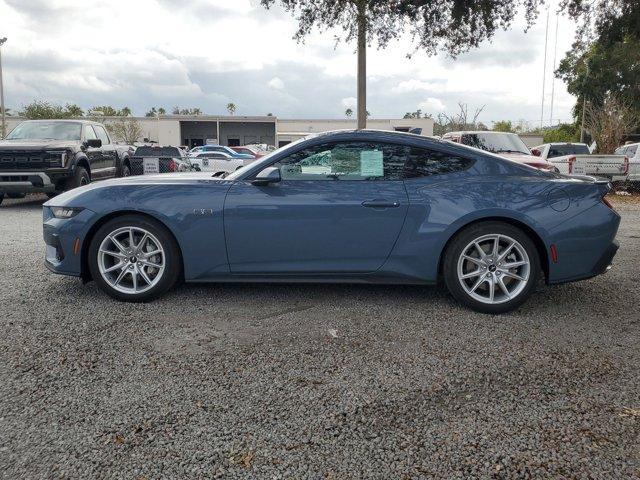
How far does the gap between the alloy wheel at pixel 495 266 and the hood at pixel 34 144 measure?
8.99m

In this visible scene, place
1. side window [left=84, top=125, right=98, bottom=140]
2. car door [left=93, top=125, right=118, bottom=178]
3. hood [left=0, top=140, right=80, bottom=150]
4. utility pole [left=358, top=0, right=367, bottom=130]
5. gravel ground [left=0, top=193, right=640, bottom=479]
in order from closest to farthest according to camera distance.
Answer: gravel ground [left=0, top=193, right=640, bottom=479], hood [left=0, top=140, right=80, bottom=150], utility pole [left=358, top=0, right=367, bottom=130], side window [left=84, top=125, right=98, bottom=140], car door [left=93, top=125, right=118, bottom=178]

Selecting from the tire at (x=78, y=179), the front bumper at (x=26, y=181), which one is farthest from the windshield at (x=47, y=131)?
the front bumper at (x=26, y=181)

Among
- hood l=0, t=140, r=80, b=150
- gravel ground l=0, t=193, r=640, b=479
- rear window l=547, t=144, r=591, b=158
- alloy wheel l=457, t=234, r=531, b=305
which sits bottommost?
gravel ground l=0, t=193, r=640, b=479

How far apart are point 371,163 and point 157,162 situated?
29.8 ft

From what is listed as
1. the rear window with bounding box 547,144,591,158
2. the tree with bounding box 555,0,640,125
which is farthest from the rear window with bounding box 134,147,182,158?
the tree with bounding box 555,0,640,125

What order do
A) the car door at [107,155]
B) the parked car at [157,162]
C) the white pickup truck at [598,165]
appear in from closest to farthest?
the car door at [107,155] < the parked car at [157,162] < the white pickup truck at [598,165]

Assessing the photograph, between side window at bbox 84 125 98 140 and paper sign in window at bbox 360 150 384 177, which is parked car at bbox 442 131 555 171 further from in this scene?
side window at bbox 84 125 98 140

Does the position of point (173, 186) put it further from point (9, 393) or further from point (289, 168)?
point (9, 393)

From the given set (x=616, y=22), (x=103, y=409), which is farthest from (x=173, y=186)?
(x=616, y=22)

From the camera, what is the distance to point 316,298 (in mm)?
4367

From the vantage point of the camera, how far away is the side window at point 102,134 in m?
12.2

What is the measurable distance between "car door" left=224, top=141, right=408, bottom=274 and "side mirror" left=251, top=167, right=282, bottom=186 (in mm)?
44

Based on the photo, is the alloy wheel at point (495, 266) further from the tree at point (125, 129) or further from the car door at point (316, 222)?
the tree at point (125, 129)

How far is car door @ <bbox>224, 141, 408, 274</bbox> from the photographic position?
3986mm
